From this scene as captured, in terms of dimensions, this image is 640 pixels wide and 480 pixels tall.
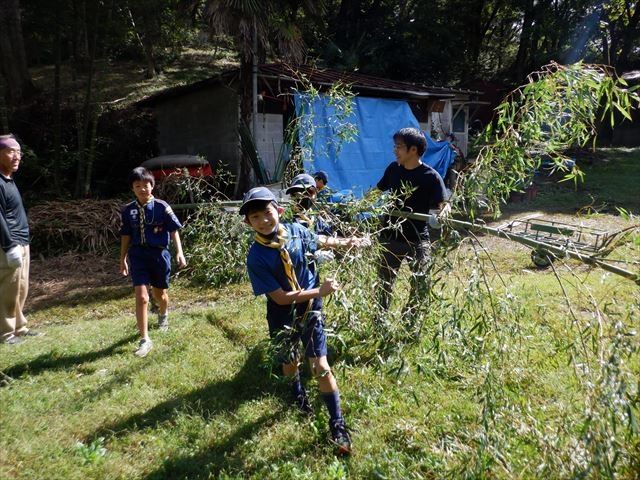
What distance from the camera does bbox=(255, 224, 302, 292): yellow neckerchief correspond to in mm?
2803

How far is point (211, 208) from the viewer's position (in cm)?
690

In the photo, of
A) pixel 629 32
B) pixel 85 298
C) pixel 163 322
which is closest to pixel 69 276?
pixel 85 298

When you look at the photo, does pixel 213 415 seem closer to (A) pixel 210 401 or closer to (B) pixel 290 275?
(A) pixel 210 401

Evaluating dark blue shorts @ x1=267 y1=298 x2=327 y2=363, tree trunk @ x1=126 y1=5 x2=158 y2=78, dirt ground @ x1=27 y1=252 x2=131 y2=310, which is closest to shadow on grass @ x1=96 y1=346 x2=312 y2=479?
dark blue shorts @ x1=267 y1=298 x2=327 y2=363

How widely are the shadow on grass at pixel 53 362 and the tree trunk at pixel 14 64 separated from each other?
40.0 feet

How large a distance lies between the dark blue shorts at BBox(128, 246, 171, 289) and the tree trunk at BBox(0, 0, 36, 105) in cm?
1211

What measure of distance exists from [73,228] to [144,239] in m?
5.04

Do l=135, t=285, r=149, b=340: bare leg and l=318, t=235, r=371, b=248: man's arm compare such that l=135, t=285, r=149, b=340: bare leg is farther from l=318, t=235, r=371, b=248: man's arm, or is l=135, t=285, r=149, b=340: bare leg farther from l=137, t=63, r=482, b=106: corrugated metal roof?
l=137, t=63, r=482, b=106: corrugated metal roof

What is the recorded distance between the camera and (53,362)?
4145mm

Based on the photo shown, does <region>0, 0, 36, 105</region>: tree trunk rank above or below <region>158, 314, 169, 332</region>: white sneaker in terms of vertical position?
above

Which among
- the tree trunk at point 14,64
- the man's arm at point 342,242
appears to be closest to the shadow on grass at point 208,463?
the man's arm at point 342,242

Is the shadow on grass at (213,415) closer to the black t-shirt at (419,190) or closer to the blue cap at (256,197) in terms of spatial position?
the blue cap at (256,197)

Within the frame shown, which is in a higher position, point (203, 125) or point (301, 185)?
point (301, 185)

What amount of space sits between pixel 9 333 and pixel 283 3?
25.1 ft
